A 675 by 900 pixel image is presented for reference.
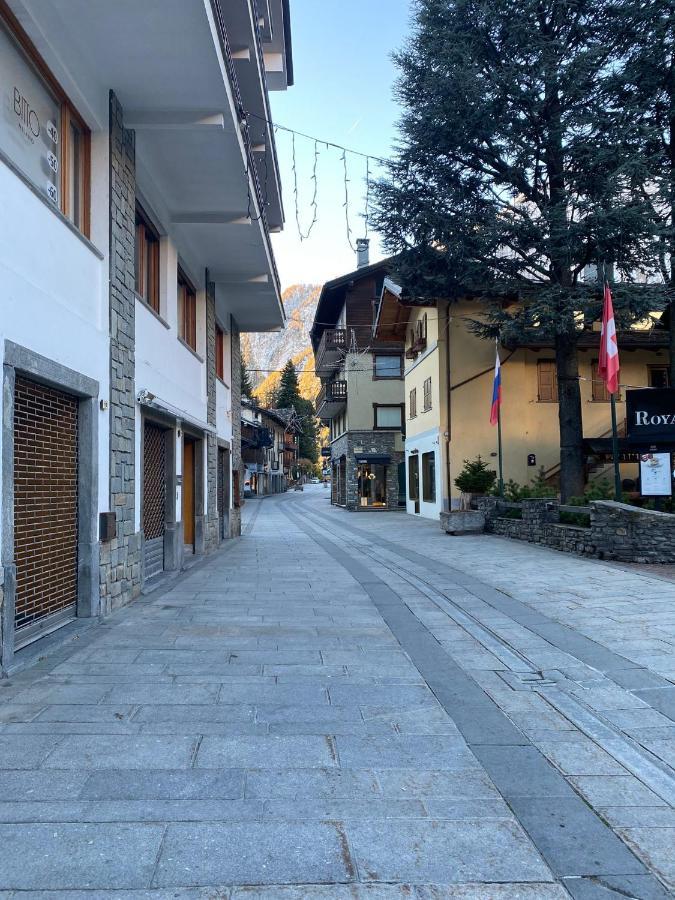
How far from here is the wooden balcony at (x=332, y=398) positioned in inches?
1400

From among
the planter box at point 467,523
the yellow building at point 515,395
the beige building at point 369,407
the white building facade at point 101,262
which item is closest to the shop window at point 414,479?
the beige building at point 369,407

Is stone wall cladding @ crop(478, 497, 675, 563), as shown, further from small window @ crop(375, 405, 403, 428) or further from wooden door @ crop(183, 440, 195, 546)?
small window @ crop(375, 405, 403, 428)

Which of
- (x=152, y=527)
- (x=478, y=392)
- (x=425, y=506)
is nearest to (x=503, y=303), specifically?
(x=478, y=392)

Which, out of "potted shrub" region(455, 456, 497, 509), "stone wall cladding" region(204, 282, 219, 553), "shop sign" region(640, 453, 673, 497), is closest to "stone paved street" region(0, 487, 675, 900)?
"shop sign" region(640, 453, 673, 497)

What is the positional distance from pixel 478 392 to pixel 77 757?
803 inches

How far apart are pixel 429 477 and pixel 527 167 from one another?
1210 cm

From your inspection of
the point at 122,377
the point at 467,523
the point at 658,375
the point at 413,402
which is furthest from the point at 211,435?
the point at 658,375

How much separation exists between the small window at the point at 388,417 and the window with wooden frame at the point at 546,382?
12.8 metres

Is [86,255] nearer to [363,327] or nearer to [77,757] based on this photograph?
[77,757]

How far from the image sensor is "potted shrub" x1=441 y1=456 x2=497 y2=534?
18516mm

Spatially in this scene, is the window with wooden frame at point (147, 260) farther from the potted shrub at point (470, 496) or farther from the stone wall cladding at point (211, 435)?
the potted shrub at point (470, 496)

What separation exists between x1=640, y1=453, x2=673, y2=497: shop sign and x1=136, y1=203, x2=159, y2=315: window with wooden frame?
8762 mm

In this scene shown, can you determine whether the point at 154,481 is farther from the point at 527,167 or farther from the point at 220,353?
the point at 527,167

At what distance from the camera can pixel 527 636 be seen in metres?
6.58
